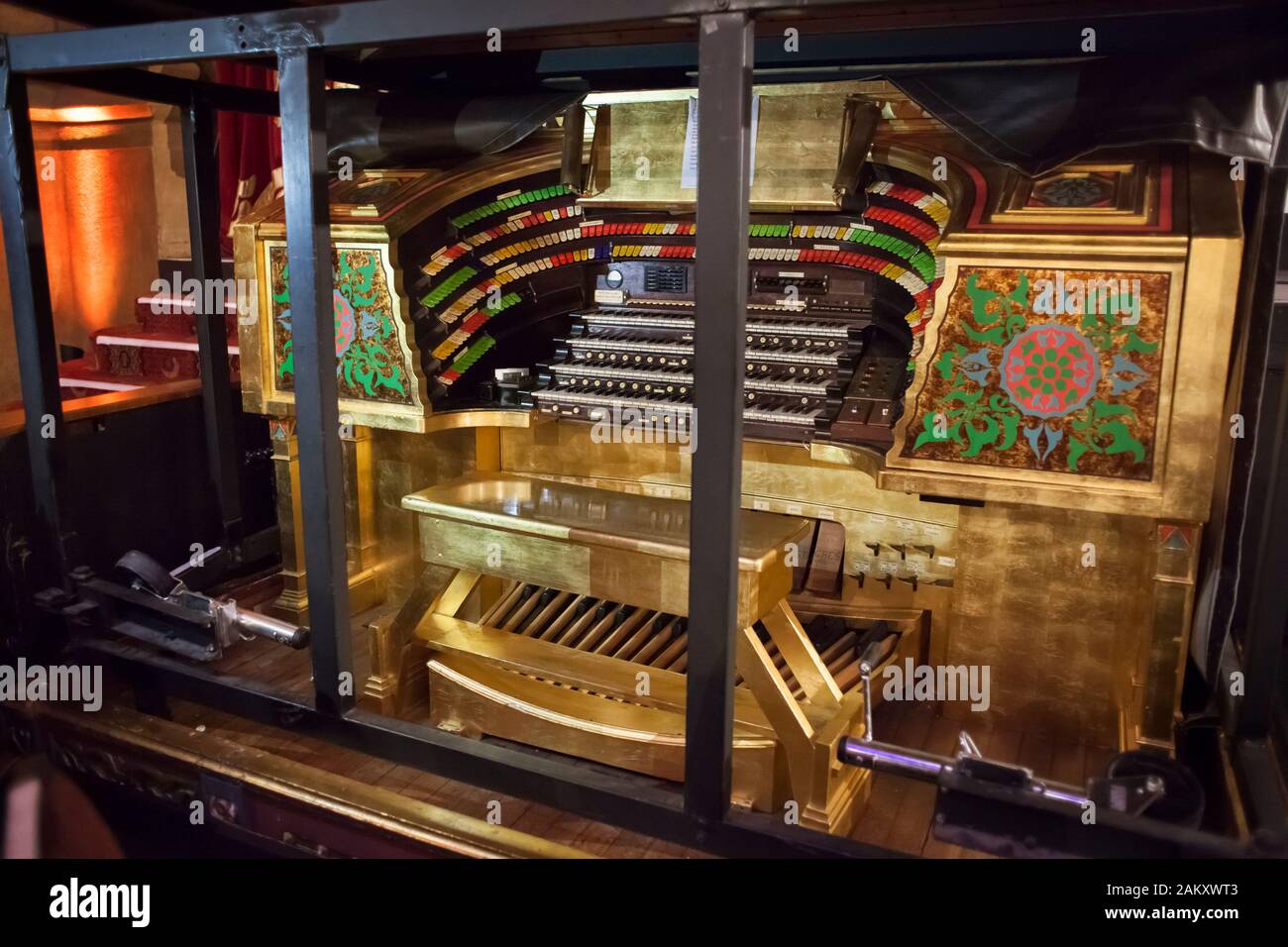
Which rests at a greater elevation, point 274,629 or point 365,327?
point 365,327

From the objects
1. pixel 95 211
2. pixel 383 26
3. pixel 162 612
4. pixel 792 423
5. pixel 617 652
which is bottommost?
pixel 617 652

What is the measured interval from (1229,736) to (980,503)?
96 cm

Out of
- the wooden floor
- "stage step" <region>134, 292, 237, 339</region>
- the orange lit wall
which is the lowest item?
the wooden floor

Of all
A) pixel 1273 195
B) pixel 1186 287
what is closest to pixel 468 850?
pixel 1186 287

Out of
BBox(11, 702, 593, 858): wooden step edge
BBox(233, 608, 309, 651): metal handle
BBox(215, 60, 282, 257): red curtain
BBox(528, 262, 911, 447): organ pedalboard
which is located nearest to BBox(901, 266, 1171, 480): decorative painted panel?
BBox(528, 262, 911, 447): organ pedalboard

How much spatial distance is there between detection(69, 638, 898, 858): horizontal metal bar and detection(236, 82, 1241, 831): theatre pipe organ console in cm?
49

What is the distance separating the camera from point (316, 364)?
267cm

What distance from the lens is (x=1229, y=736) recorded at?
8.68 feet

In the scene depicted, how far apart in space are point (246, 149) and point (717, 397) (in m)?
4.93

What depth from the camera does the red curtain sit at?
19.5 ft

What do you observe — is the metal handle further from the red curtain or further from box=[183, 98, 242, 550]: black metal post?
the red curtain

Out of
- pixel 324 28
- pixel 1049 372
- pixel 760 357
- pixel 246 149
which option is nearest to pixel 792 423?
pixel 760 357

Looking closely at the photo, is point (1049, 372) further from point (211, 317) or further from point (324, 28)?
point (211, 317)

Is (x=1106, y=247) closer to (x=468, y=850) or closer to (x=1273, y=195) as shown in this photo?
(x=1273, y=195)
